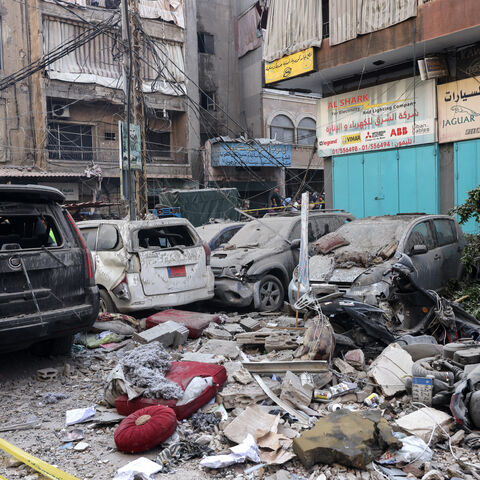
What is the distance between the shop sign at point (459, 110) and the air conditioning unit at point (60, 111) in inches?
668

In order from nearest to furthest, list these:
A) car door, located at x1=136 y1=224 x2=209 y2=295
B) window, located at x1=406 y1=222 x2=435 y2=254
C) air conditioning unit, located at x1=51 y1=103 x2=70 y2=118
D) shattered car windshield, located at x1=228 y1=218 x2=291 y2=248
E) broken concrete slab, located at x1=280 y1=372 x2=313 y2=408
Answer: broken concrete slab, located at x1=280 y1=372 x2=313 y2=408, car door, located at x1=136 y1=224 x2=209 y2=295, window, located at x1=406 y1=222 x2=435 y2=254, shattered car windshield, located at x1=228 y1=218 x2=291 y2=248, air conditioning unit, located at x1=51 y1=103 x2=70 y2=118

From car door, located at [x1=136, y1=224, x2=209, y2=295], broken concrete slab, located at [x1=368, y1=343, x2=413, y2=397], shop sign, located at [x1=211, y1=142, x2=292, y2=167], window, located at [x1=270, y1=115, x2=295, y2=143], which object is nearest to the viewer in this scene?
broken concrete slab, located at [x1=368, y1=343, x2=413, y2=397]

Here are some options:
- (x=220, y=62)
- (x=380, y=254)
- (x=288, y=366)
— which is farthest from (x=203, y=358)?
(x=220, y=62)

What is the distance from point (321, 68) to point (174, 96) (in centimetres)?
1399

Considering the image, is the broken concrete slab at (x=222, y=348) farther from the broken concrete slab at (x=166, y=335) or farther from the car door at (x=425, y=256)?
the car door at (x=425, y=256)

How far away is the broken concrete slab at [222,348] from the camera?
18.7ft

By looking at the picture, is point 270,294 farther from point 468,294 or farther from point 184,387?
point 184,387

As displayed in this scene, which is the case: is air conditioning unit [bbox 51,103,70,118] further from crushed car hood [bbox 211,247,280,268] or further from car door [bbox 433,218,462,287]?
car door [bbox 433,218,462,287]

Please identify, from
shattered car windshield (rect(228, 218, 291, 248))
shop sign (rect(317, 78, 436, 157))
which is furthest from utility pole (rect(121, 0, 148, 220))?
shop sign (rect(317, 78, 436, 157))

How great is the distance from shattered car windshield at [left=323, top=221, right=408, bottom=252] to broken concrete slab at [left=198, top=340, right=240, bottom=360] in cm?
280

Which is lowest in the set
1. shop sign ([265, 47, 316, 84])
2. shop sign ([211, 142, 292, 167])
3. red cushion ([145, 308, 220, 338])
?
red cushion ([145, 308, 220, 338])

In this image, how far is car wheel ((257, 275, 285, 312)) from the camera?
8.24m

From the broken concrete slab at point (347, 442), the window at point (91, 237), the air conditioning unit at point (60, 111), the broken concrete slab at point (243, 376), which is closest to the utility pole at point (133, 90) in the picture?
the window at point (91, 237)

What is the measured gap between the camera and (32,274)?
4.89m
